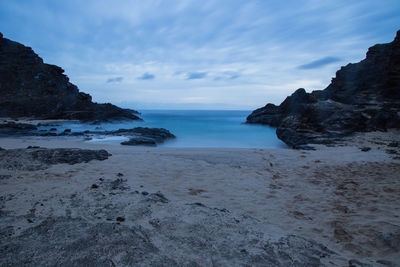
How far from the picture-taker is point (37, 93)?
45125 millimetres

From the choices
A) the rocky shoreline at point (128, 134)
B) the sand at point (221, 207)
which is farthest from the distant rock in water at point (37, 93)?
the sand at point (221, 207)

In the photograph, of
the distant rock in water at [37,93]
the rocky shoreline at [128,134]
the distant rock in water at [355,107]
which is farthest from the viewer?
the distant rock in water at [37,93]

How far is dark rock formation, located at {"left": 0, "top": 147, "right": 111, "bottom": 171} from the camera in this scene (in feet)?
20.2

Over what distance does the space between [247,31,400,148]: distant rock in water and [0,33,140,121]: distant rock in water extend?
3412cm

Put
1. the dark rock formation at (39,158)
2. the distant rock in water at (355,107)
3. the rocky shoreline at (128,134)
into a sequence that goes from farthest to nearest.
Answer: the rocky shoreline at (128,134), the distant rock in water at (355,107), the dark rock formation at (39,158)

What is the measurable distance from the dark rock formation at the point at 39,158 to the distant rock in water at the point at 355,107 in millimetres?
11790

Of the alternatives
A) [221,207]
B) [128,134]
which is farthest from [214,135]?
[221,207]

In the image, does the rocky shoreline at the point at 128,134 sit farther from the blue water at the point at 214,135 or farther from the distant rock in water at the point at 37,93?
the distant rock in water at the point at 37,93

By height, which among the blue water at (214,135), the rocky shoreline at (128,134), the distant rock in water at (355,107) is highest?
the distant rock in water at (355,107)

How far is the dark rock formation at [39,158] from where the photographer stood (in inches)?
243

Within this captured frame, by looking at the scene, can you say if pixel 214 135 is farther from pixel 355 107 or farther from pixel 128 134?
pixel 355 107

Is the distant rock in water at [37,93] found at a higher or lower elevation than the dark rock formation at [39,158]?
higher

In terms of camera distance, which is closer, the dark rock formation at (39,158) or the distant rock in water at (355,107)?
the dark rock formation at (39,158)

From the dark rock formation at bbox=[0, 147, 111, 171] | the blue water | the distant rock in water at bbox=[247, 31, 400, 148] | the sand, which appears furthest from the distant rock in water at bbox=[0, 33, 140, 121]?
the sand
